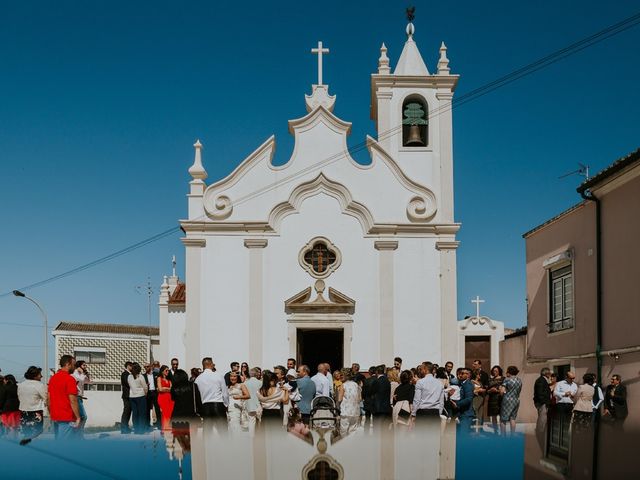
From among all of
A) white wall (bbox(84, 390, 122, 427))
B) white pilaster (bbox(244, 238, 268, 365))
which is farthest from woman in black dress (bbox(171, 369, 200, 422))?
white pilaster (bbox(244, 238, 268, 365))

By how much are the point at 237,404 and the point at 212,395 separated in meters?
2.75

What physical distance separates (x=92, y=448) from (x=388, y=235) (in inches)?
619

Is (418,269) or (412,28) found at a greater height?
(412,28)

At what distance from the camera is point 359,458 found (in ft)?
36.4

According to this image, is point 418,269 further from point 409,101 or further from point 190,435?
point 190,435

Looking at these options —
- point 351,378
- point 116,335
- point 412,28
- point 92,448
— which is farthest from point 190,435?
point 116,335

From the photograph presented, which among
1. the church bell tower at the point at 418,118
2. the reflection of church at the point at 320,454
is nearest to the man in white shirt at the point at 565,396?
the reflection of church at the point at 320,454

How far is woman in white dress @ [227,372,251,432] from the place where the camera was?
17.1 metres

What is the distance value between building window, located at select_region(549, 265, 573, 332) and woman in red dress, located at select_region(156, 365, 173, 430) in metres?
9.79

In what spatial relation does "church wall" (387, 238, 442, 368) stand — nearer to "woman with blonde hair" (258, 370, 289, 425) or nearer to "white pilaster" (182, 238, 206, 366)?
"white pilaster" (182, 238, 206, 366)

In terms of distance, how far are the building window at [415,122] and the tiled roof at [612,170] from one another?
27.2 feet

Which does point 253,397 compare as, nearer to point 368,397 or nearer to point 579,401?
point 368,397

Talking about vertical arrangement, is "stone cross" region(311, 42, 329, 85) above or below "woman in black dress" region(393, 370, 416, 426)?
above

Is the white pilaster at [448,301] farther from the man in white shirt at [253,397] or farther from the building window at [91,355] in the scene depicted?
the building window at [91,355]
